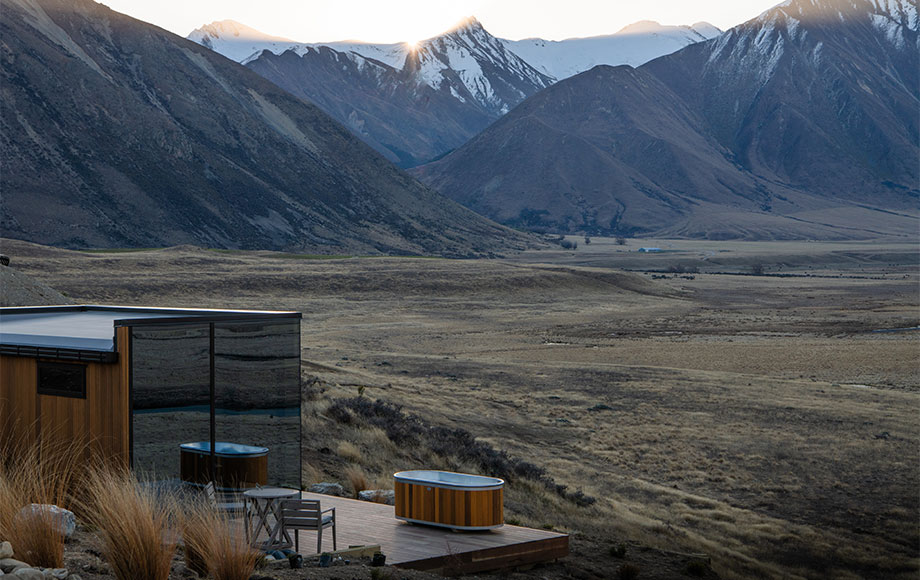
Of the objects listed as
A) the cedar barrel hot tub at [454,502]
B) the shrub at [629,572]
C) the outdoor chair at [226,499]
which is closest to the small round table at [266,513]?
the outdoor chair at [226,499]

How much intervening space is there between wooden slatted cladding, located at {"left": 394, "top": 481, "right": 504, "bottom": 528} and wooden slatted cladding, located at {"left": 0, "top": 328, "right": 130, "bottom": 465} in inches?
149

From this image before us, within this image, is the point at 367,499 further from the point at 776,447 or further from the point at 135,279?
the point at 135,279

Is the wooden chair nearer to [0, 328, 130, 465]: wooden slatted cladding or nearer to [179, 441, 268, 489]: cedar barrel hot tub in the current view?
[179, 441, 268, 489]: cedar barrel hot tub

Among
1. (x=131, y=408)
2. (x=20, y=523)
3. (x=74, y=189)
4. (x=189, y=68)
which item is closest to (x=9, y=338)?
(x=131, y=408)

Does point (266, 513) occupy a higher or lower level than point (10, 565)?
lower

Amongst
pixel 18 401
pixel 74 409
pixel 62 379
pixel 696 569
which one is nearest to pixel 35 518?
pixel 74 409

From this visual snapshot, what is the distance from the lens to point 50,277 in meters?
75.4

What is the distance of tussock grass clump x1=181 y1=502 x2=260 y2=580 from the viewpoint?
9.59 m

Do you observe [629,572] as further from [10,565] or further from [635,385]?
[635,385]

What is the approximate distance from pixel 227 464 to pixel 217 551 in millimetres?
3828

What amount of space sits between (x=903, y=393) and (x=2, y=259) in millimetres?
31298

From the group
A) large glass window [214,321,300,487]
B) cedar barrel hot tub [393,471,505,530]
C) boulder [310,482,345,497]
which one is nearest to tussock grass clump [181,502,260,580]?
large glass window [214,321,300,487]

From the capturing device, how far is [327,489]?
17.0 m

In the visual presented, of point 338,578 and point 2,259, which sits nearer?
point 338,578
